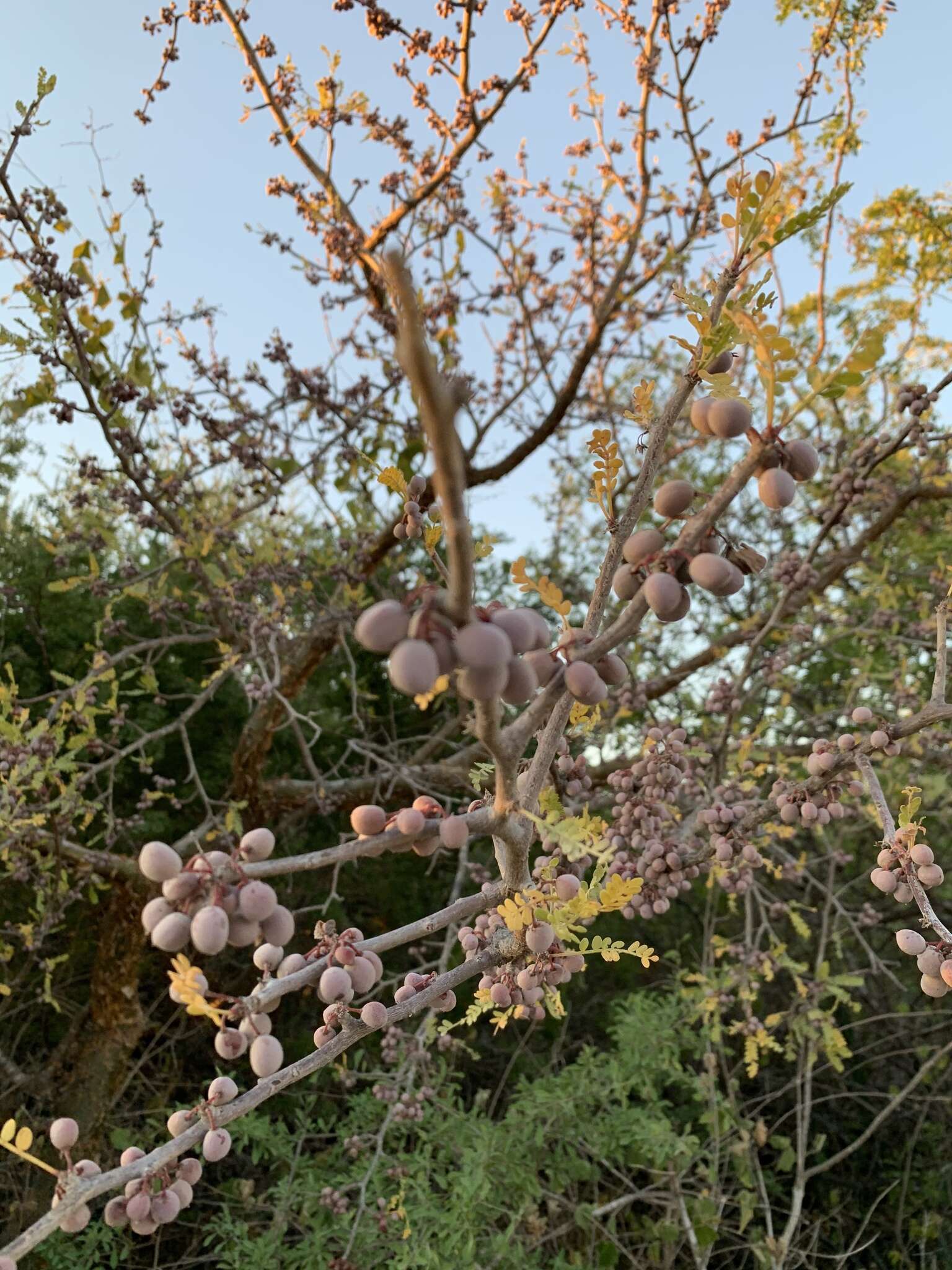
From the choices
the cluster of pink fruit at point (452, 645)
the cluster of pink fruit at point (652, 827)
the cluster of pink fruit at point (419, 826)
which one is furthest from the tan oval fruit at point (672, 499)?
the cluster of pink fruit at point (652, 827)

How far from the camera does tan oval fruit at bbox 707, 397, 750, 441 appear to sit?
624 mm

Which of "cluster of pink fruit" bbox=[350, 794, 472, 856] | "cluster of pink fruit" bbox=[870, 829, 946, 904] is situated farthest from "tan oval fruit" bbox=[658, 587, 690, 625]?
"cluster of pink fruit" bbox=[870, 829, 946, 904]

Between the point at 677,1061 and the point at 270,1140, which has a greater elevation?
the point at 677,1061

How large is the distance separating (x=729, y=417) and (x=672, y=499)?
0.25 ft

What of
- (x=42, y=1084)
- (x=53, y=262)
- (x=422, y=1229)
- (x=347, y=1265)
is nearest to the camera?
(x=347, y=1265)

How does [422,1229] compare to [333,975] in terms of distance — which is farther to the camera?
[422,1229]

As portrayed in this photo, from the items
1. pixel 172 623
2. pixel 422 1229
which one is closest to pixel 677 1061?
pixel 422 1229

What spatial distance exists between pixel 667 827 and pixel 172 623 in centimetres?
302

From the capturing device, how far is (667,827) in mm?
1492

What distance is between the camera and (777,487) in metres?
0.60

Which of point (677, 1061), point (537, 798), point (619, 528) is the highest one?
point (619, 528)

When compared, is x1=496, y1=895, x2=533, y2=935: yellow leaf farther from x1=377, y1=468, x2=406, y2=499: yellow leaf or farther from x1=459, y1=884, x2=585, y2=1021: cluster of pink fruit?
x1=377, y1=468, x2=406, y2=499: yellow leaf

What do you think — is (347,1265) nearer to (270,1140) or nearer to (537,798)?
(270,1140)

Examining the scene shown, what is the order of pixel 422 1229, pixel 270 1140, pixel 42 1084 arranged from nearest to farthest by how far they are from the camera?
pixel 422 1229 < pixel 270 1140 < pixel 42 1084
